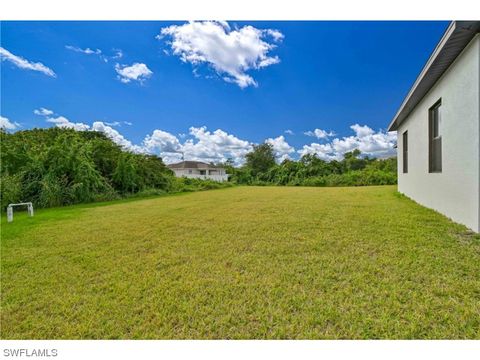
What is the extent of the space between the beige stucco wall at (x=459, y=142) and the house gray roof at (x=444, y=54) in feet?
0.31

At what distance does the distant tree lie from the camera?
97.5 feet

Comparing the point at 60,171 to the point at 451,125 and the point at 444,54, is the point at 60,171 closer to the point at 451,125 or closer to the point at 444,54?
the point at 444,54

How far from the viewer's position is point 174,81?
270 inches

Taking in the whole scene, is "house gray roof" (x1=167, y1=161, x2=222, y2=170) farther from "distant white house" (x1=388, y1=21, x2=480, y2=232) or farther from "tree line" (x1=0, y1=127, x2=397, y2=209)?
"distant white house" (x1=388, y1=21, x2=480, y2=232)

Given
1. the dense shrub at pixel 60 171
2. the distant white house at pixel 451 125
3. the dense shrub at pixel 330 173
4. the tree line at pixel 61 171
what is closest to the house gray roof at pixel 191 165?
the dense shrub at pixel 330 173

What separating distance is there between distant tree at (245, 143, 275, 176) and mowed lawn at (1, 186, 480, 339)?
26.0 meters

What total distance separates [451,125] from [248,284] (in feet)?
15.3

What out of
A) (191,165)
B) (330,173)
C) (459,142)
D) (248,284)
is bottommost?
(248,284)

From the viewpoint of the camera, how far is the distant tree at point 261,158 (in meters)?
29.7

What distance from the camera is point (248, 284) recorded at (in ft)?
6.61

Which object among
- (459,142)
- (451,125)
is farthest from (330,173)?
(459,142)

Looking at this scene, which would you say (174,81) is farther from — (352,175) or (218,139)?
(352,175)

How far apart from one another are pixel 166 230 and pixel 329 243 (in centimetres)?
285
